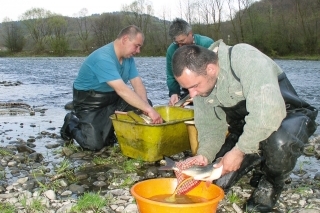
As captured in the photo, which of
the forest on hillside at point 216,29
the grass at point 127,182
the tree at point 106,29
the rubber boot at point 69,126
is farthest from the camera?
the tree at point 106,29

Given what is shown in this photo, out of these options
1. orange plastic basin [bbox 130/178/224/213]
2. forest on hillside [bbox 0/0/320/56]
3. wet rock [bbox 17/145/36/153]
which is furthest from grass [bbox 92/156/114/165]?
forest on hillside [bbox 0/0/320/56]

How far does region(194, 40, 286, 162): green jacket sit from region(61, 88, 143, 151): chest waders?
8.02ft

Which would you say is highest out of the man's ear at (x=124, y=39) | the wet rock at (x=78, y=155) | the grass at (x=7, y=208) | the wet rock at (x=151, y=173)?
the man's ear at (x=124, y=39)

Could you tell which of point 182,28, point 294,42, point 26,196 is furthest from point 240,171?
point 294,42

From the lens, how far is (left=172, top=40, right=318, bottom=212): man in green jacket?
9.00 feet

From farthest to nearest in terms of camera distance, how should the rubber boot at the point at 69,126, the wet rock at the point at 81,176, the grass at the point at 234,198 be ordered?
the rubber boot at the point at 69,126 < the wet rock at the point at 81,176 < the grass at the point at 234,198

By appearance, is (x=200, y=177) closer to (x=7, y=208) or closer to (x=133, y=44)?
(x=7, y=208)

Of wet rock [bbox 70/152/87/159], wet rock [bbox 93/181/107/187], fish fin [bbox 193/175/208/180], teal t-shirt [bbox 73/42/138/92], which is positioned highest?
teal t-shirt [bbox 73/42/138/92]

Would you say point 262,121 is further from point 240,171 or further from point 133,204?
point 133,204

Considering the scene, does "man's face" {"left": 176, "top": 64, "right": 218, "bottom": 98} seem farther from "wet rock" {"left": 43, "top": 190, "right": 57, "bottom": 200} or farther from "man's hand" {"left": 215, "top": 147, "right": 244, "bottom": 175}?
"wet rock" {"left": 43, "top": 190, "right": 57, "bottom": 200}

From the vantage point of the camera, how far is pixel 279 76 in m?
3.28

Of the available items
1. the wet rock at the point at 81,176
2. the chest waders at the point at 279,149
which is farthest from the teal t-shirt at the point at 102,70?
the chest waders at the point at 279,149

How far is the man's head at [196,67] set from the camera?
2.85 meters

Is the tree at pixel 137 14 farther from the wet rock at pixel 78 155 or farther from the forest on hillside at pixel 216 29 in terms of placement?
the wet rock at pixel 78 155
